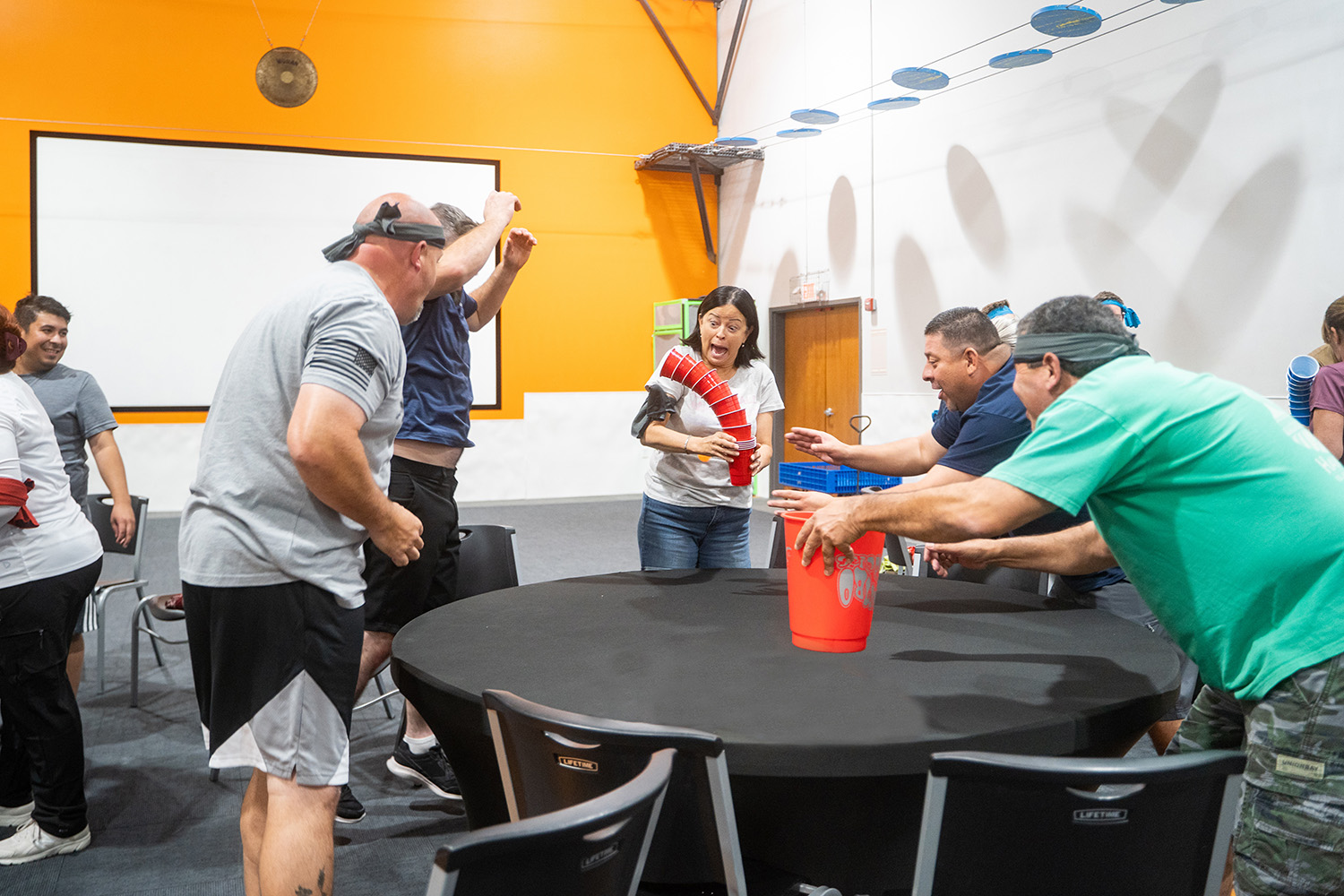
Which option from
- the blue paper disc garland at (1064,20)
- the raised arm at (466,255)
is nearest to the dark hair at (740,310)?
the raised arm at (466,255)

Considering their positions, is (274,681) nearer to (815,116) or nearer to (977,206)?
(977,206)

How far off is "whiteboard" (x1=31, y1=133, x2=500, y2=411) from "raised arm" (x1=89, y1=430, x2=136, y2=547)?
14.7 feet

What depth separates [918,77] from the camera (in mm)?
5887

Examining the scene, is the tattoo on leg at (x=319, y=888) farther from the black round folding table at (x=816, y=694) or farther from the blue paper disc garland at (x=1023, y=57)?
the blue paper disc garland at (x=1023, y=57)

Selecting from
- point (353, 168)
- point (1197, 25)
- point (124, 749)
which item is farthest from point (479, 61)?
point (124, 749)

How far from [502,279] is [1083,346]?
1855mm

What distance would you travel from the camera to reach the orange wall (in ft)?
26.1

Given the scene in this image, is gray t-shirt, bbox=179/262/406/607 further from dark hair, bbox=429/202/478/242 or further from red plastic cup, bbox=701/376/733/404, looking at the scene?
red plastic cup, bbox=701/376/733/404

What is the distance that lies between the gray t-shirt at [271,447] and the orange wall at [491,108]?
7582 millimetres

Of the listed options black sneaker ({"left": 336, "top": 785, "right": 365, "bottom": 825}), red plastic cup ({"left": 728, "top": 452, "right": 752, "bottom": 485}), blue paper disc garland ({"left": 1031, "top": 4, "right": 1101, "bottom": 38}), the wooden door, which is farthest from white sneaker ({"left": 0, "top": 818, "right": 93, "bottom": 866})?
the wooden door

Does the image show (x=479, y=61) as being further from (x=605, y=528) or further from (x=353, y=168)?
(x=605, y=528)

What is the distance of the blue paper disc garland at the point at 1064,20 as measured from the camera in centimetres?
472

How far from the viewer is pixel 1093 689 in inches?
61.1

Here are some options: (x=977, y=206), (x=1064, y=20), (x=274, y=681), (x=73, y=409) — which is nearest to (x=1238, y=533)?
(x=274, y=681)
